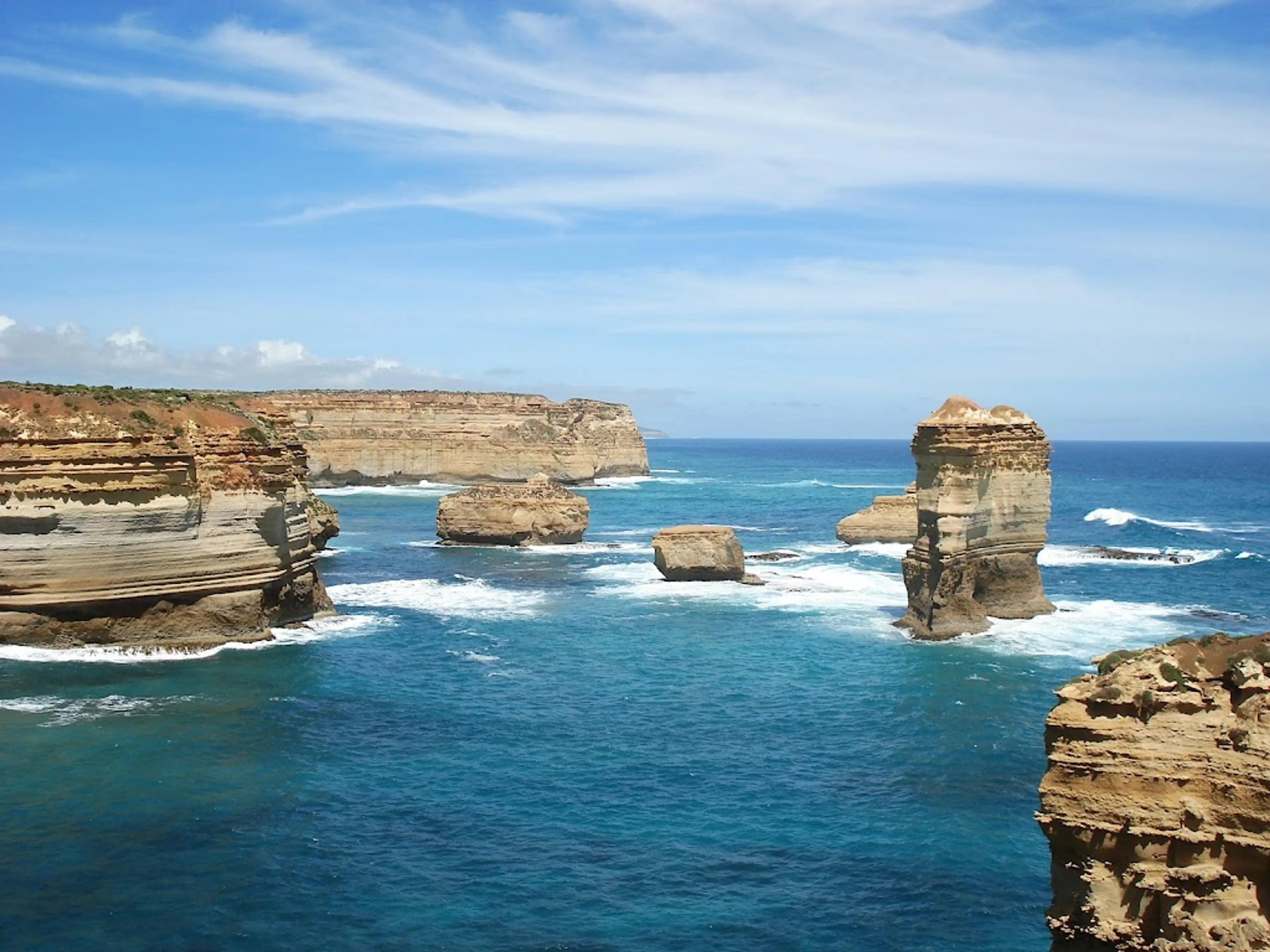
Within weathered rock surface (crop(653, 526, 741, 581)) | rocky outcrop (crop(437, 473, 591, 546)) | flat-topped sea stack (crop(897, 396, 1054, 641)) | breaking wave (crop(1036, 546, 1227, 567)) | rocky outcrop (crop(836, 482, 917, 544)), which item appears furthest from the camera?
rocky outcrop (crop(437, 473, 591, 546))

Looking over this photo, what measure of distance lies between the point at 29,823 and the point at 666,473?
140 m

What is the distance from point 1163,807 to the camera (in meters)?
11.6

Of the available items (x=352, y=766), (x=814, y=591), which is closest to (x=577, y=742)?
(x=352, y=766)

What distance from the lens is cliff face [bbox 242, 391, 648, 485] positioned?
114m

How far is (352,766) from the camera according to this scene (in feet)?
76.8

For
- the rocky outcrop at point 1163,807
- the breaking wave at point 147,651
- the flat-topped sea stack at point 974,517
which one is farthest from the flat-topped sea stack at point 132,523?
the rocky outcrop at point 1163,807

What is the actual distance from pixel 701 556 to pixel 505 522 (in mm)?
17638

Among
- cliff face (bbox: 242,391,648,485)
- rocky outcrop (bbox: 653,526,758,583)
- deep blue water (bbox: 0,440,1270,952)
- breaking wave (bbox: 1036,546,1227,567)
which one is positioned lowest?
deep blue water (bbox: 0,440,1270,952)

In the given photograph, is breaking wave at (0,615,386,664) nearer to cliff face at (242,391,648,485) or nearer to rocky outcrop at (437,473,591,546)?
rocky outcrop at (437,473,591,546)

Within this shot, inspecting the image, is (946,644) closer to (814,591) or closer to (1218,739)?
(814,591)

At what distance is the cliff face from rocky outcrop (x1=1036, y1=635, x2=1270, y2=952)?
10249 centimetres

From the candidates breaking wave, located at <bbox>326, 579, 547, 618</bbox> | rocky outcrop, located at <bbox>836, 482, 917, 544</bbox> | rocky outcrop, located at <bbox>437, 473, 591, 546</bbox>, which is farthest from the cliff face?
breaking wave, located at <bbox>326, 579, 547, 618</bbox>

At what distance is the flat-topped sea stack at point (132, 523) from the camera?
105 ft

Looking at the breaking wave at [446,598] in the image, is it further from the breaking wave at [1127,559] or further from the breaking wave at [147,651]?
the breaking wave at [1127,559]
